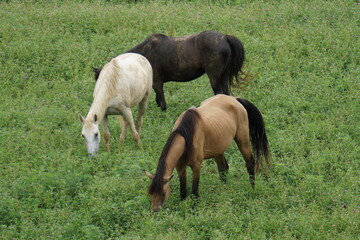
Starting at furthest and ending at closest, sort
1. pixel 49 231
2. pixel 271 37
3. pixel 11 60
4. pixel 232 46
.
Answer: pixel 271 37
pixel 11 60
pixel 232 46
pixel 49 231

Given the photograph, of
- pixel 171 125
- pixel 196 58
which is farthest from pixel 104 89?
pixel 196 58

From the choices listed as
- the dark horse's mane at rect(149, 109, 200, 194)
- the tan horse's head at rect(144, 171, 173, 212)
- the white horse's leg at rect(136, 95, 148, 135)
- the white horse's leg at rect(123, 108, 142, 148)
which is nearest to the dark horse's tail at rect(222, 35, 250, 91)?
the white horse's leg at rect(136, 95, 148, 135)

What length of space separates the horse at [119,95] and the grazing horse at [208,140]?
2.03 meters

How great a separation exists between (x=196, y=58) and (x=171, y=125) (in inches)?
65.5

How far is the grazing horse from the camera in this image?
713 cm

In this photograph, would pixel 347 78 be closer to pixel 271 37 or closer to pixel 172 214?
pixel 271 37

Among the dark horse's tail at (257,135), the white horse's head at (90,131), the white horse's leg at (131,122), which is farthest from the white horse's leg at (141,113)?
the dark horse's tail at (257,135)

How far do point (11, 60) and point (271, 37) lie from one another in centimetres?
699

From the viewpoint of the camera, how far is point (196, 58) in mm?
11734

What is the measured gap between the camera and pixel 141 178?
8.34m

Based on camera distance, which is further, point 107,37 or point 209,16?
point 209,16

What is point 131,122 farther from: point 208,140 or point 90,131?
point 208,140

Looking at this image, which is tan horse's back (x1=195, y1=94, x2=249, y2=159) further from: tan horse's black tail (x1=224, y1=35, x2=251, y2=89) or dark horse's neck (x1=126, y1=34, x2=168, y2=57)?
dark horse's neck (x1=126, y1=34, x2=168, y2=57)

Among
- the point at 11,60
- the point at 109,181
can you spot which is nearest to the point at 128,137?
the point at 109,181
